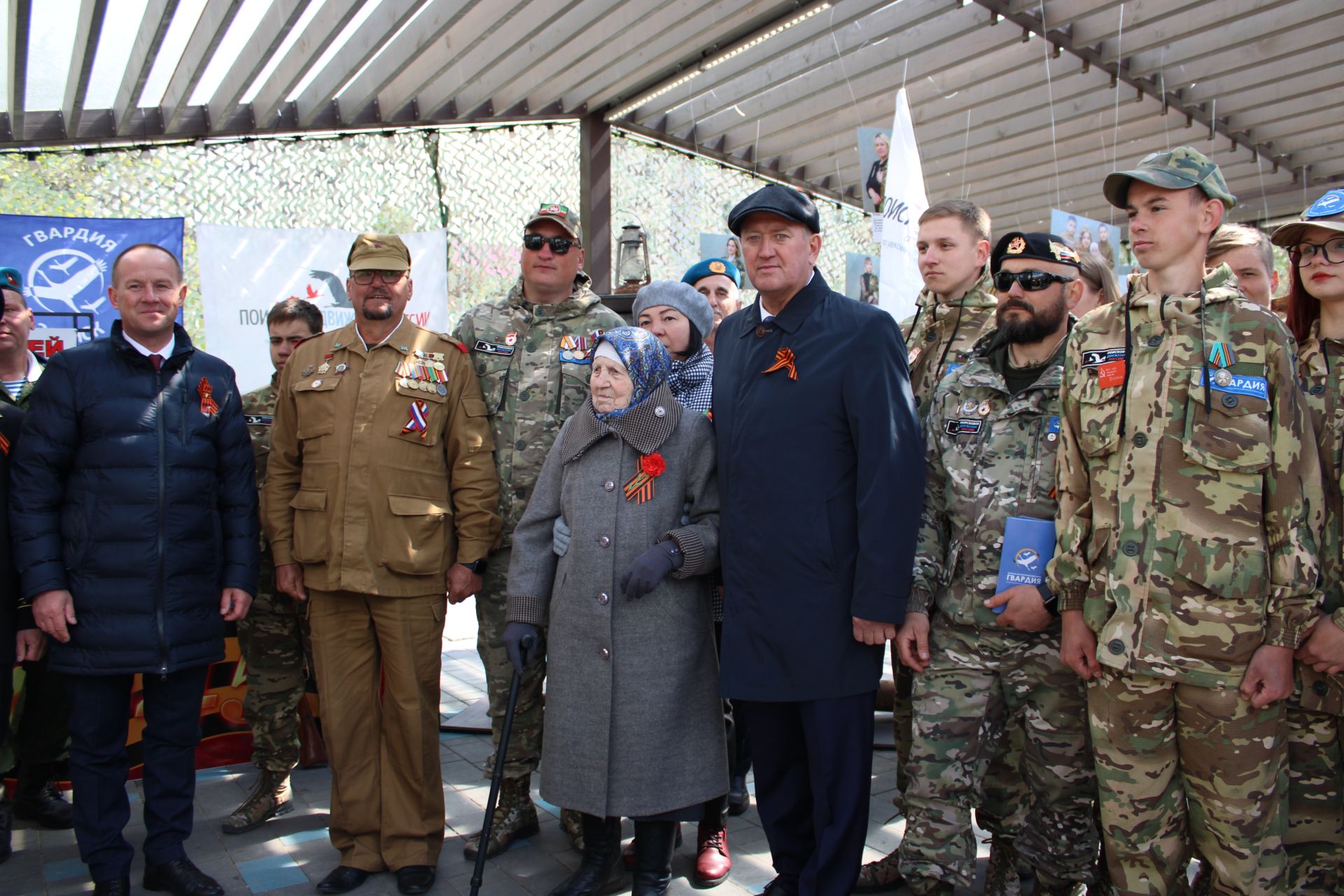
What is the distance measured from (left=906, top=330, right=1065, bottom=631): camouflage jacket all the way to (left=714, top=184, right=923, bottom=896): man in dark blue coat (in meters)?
0.21

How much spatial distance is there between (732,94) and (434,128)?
8.37ft

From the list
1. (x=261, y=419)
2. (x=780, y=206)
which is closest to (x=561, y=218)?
(x=780, y=206)

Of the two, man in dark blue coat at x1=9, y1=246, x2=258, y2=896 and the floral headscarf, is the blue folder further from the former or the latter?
man in dark blue coat at x1=9, y1=246, x2=258, y2=896

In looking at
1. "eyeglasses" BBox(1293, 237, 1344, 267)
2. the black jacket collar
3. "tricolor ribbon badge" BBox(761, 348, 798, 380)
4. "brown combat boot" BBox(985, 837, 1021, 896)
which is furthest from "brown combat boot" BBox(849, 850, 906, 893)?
"eyeglasses" BBox(1293, 237, 1344, 267)

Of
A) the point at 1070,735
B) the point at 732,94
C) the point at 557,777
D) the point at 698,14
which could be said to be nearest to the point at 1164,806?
the point at 1070,735

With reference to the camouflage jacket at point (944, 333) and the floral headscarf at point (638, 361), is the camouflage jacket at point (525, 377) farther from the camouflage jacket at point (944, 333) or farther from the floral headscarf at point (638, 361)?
the camouflage jacket at point (944, 333)

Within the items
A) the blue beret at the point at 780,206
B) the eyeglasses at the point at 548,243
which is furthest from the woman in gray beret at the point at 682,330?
the blue beret at the point at 780,206

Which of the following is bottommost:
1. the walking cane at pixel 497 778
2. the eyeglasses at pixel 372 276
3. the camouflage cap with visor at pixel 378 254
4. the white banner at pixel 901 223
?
the walking cane at pixel 497 778

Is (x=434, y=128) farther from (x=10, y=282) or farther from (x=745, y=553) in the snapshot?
(x=745, y=553)

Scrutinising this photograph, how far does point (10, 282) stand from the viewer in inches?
153

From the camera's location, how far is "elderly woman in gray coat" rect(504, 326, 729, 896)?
2936 millimetres

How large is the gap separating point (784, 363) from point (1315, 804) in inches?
75.4

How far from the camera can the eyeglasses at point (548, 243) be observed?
12.3 ft

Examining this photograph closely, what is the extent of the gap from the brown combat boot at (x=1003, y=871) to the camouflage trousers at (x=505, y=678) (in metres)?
1.67
